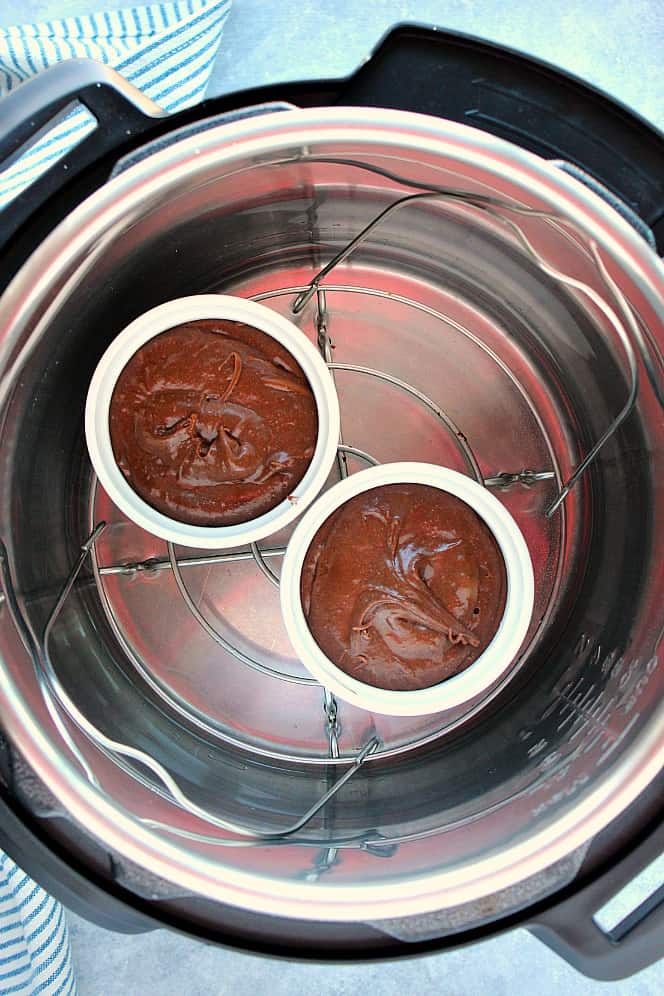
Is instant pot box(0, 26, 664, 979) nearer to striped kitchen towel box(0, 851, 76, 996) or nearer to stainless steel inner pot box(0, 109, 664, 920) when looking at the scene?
stainless steel inner pot box(0, 109, 664, 920)

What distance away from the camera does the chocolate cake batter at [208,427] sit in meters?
0.72

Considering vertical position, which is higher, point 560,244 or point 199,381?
point 560,244

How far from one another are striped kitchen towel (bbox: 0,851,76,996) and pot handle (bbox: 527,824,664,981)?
642 mm

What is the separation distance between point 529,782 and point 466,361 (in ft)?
1.47

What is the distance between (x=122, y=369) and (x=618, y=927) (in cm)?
67

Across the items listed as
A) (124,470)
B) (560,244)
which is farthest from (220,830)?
(560,244)

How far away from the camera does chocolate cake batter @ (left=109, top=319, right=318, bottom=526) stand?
Result: 0.72 meters

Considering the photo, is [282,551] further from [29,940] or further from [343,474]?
[29,940]

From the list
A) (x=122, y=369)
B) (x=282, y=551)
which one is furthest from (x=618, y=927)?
(x=122, y=369)

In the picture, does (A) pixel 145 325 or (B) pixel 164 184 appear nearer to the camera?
(B) pixel 164 184

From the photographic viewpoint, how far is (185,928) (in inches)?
25.6

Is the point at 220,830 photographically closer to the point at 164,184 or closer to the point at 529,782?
the point at 529,782

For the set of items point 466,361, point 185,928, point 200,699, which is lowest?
point 185,928

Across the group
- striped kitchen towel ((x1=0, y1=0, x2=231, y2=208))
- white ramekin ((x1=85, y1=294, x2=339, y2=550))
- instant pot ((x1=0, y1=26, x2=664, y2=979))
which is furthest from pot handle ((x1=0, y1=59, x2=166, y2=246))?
striped kitchen towel ((x1=0, y1=0, x2=231, y2=208))
